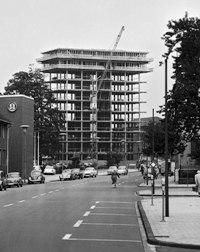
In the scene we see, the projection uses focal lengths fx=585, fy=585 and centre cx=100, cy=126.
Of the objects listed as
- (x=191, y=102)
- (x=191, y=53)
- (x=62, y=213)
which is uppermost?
(x=191, y=53)

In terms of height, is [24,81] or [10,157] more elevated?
[24,81]

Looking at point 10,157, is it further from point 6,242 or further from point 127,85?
point 127,85

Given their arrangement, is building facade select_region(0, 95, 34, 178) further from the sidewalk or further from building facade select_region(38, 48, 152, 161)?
building facade select_region(38, 48, 152, 161)

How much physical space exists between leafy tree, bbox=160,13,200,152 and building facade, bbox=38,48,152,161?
10851cm

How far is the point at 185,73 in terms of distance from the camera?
1879 inches

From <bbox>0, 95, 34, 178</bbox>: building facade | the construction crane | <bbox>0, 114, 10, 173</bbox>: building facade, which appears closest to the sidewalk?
<bbox>0, 114, 10, 173</bbox>: building facade

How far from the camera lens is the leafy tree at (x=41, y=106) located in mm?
98562

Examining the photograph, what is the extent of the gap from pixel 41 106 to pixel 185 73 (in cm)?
5584

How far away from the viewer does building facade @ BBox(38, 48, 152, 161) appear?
162750mm

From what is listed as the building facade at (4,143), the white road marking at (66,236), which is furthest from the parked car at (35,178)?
the white road marking at (66,236)

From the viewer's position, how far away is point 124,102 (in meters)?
168

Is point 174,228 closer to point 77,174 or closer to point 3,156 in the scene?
point 3,156

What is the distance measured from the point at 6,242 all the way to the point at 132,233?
4.18 meters

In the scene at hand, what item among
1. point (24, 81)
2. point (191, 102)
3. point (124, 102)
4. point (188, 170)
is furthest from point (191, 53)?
point (124, 102)
